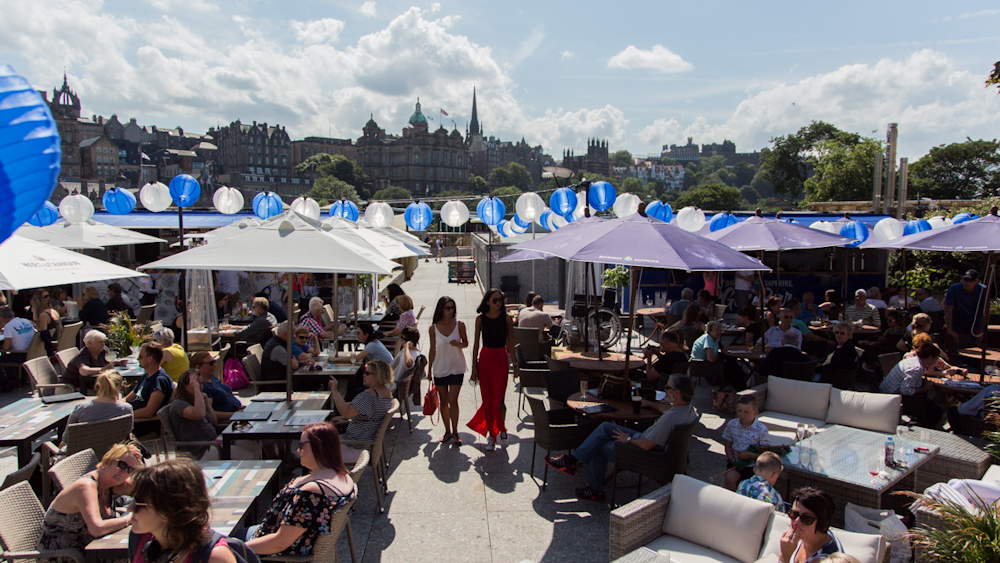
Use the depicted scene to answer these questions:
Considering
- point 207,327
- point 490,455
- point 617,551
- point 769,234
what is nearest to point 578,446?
point 490,455

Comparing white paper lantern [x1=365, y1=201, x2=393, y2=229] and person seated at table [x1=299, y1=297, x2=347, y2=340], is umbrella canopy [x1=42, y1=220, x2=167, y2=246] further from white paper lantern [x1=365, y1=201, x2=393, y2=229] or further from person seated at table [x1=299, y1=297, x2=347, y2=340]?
person seated at table [x1=299, y1=297, x2=347, y2=340]

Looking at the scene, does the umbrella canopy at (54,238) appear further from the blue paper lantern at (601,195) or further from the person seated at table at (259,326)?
the blue paper lantern at (601,195)

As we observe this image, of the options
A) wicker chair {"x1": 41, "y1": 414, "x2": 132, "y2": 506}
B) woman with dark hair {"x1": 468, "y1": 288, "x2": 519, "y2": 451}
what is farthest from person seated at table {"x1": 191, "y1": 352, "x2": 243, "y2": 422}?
woman with dark hair {"x1": 468, "y1": 288, "x2": 519, "y2": 451}

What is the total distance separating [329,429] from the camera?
10.7 feet

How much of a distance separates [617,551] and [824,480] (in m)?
1.86

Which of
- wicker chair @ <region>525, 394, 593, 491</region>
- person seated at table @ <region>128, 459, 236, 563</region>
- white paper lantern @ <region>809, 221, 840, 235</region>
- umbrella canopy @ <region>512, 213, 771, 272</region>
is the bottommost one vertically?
wicker chair @ <region>525, 394, 593, 491</region>

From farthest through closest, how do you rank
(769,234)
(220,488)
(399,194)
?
(399,194) → (769,234) → (220,488)

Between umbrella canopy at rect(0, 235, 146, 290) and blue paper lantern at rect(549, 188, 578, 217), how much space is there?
25.2ft

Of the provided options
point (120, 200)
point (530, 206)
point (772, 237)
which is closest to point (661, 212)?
point (530, 206)

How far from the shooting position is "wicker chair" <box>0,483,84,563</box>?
302cm

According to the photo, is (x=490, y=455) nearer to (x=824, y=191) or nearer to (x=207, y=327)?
(x=207, y=327)

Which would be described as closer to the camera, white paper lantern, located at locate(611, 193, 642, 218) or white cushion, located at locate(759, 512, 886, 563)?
white cushion, located at locate(759, 512, 886, 563)

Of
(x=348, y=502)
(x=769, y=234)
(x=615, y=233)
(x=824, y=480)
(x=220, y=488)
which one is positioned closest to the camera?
(x=348, y=502)

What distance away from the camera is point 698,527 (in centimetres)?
352
